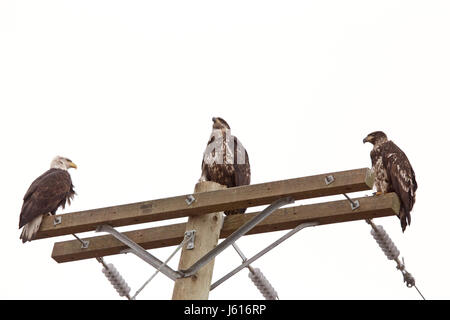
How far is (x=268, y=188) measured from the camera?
199 inches

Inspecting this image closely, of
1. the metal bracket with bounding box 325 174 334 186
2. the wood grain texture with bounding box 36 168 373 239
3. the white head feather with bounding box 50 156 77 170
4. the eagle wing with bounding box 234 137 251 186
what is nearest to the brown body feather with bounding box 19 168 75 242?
the white head feather with bounding box 50 156 77 170

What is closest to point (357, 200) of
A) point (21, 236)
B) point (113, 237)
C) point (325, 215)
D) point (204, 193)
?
point (325, 215)

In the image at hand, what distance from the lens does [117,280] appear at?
20.1ft

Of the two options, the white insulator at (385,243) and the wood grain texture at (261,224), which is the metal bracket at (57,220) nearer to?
the wood grain texture at (261,224)

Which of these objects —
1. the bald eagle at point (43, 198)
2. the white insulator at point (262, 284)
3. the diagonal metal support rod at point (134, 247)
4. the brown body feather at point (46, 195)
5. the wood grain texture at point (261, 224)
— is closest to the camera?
the wood grain texture at point (261, 224)

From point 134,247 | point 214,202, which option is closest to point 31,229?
point 134,247

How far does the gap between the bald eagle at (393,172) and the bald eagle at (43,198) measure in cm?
309

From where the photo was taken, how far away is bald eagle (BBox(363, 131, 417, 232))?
6.44 meters

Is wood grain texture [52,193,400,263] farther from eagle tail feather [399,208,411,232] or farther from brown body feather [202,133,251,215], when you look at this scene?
brown body feather [202,133,251,215]

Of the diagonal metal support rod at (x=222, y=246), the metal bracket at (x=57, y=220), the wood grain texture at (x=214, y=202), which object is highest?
the metal bracket at (x=57, y=220)

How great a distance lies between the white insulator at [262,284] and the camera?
18.9 feet

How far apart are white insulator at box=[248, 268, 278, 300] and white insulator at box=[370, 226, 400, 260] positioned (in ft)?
3.16

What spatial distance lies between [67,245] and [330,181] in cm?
232

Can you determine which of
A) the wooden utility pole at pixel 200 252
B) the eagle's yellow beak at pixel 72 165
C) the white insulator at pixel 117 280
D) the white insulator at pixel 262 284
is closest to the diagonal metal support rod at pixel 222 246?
the wooden utility pole at pixel 200 252
